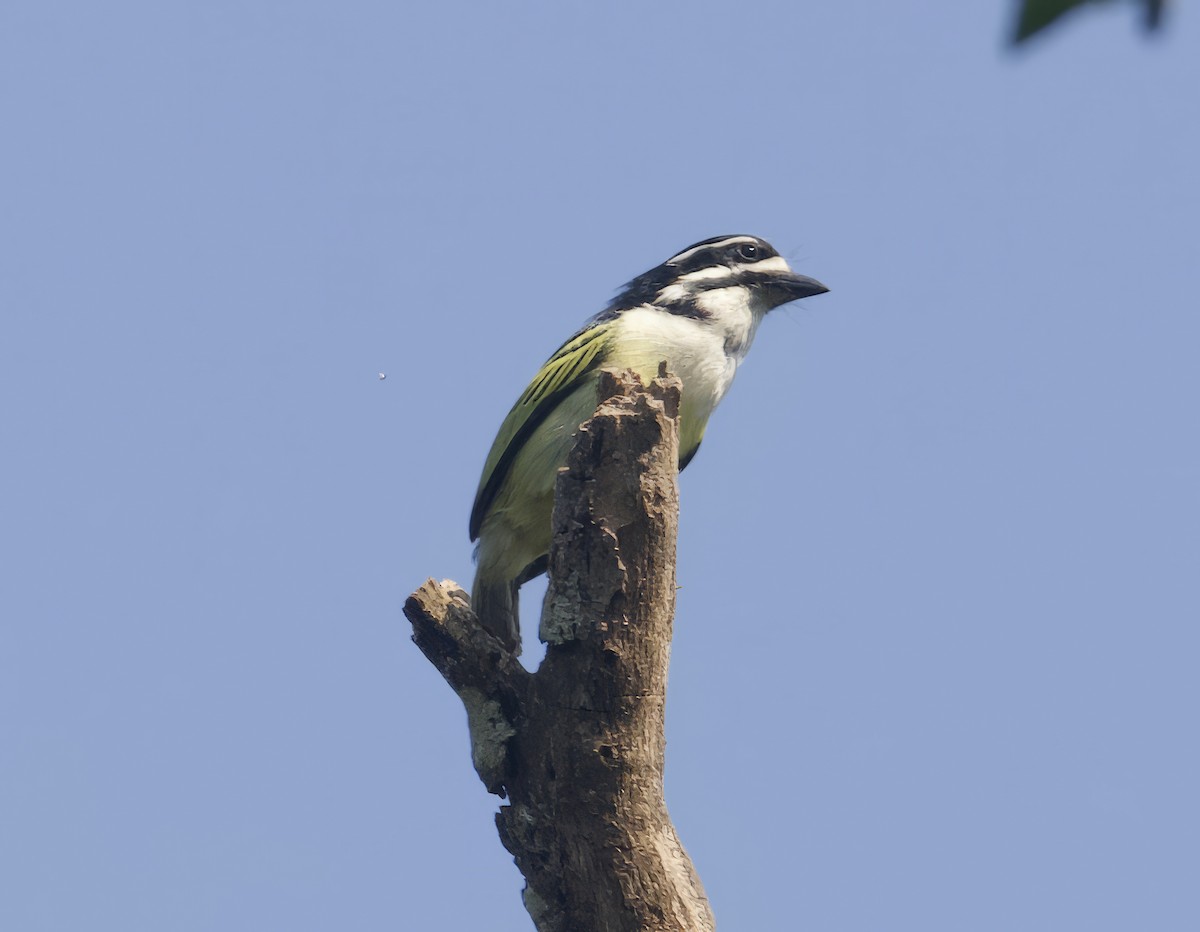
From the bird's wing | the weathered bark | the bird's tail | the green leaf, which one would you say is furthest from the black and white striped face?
the green leaf

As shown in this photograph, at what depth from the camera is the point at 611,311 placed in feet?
28.3

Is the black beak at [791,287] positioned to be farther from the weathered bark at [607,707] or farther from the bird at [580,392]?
the weathered bark at [607,707]

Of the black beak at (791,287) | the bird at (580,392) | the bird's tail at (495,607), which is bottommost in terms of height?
the bird's tail at (495,607)

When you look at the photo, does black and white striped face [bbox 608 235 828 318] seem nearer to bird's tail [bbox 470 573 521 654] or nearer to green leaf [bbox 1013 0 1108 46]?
bird's tail [bbox 470 573 521 654]

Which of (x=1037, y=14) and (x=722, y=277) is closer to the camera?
(x=1037, y=14)

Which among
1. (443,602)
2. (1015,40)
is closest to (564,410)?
(443,602)

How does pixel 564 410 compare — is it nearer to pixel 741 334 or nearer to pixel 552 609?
pixel 741 334

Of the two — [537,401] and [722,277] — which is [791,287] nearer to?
[722,277]

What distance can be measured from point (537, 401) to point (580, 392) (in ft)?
1.11

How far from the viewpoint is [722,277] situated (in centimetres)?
866

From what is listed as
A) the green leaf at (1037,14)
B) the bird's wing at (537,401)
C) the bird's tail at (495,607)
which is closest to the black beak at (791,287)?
the bird's wing at (537,401)

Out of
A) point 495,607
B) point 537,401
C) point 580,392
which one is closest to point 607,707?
point 495,607

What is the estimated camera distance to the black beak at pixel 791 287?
875 centimetres

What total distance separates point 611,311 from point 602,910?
4.11 meters
